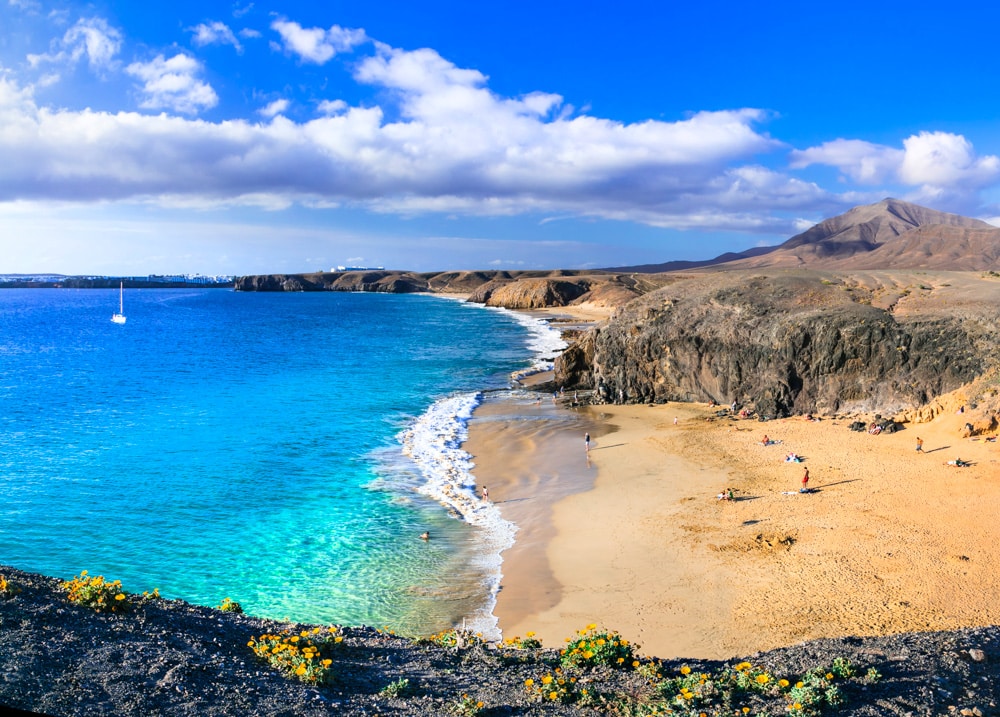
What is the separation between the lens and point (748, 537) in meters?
18.9

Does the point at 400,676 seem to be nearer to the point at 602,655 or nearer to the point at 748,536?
the point at 602,655

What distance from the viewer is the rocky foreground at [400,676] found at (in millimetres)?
7645

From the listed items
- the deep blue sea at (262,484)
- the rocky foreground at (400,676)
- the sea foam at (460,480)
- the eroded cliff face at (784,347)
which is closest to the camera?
the rocky foreground at (400,676)

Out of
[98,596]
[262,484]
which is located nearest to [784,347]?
[262,484]

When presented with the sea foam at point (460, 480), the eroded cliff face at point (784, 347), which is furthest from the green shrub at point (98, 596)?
the eroded cliff face at point (784, 347)

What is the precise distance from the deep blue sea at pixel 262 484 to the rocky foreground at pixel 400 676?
241 inches

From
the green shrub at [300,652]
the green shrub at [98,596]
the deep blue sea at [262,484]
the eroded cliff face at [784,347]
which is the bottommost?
the deep blue sea at [262,484]

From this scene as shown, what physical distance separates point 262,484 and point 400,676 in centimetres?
1888

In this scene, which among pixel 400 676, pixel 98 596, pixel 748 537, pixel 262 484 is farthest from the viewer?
pixel 262 484

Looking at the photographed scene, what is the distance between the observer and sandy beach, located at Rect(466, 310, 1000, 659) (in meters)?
14.6

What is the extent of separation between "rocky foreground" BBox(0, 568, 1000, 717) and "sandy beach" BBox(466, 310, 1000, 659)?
4.25m

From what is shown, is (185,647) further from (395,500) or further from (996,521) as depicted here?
(996,521)

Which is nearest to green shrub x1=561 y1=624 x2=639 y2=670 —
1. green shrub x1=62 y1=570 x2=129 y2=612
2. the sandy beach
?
the sandy beach

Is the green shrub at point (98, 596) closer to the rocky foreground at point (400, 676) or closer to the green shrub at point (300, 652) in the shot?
the rocky foreground at point (400, 676)
